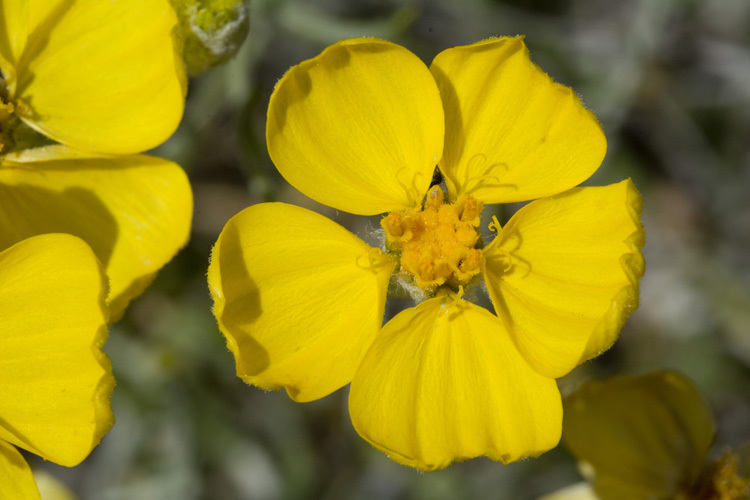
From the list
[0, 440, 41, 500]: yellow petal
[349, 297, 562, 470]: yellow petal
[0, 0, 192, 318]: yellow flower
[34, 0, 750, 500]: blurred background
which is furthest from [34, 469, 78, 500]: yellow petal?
[349, 297, 562, 470]: yellow petal

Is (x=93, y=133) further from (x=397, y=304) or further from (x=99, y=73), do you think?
(x=397, y=304)

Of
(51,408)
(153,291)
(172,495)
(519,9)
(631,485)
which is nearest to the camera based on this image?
(51,408)

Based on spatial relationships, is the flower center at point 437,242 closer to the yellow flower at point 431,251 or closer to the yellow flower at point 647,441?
the yellow flower at point 431,251

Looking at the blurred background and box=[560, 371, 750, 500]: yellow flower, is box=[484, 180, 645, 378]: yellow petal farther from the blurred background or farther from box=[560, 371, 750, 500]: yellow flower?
the blurred background

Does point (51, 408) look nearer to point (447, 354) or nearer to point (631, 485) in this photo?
point (447, 354)

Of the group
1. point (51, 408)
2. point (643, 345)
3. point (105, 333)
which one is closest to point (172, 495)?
point (51, 408)

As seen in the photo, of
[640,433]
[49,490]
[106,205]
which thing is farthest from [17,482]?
[640,433]
